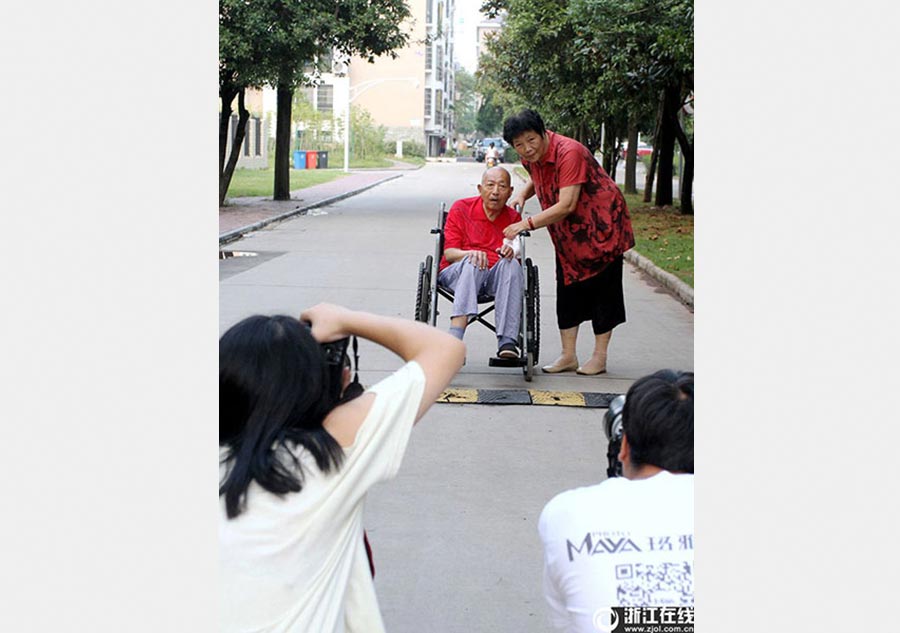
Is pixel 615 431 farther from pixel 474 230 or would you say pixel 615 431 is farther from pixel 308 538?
pixel 474 230

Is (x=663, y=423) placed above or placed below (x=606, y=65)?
below

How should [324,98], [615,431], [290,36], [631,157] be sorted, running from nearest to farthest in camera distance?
[615,431], [290,36], [631,157], [324,98]

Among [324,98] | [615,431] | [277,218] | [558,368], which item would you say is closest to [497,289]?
[558,368]

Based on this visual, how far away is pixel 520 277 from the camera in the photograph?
7.37 m

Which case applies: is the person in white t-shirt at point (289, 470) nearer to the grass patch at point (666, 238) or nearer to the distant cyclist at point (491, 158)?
the distant cyclist at point (491, 158)

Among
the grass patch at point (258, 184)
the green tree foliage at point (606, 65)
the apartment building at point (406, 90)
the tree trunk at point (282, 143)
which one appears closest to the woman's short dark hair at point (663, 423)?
the green tree foliage at point (606, 65)

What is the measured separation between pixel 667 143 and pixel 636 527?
22756 mm

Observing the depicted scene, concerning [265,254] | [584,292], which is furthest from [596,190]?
[265,254]

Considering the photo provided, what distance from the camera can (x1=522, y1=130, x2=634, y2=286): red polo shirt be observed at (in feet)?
23.7

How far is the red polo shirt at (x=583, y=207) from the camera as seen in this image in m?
7.24

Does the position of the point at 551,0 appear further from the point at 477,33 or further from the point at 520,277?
the point at 477,33

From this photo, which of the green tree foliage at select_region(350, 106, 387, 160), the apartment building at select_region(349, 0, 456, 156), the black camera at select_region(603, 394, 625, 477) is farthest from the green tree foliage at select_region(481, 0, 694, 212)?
the apartment building at select_region(349, 0, 456, 156)

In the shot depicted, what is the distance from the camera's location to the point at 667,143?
24344 millimetres

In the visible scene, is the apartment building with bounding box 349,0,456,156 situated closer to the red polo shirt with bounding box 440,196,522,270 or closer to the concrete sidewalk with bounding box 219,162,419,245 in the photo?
the concrete sidewalk with bounding box 219,162,419,245
